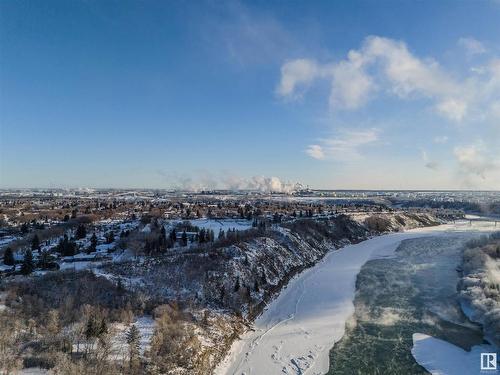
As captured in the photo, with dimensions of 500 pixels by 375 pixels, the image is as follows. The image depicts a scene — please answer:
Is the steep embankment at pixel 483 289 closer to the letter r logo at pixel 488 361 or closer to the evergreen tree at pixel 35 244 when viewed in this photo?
the letter r logo at pixel 488 361

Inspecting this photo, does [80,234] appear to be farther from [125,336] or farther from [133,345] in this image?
[133,345]

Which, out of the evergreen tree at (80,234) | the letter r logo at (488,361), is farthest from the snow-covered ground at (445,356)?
the evergreen tree at (80,234)

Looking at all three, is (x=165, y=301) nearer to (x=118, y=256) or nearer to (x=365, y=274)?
(x=118, y=256)

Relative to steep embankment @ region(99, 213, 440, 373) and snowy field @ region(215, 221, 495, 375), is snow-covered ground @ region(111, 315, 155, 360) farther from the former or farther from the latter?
snowy field @ region(215, 221, 495, 375)

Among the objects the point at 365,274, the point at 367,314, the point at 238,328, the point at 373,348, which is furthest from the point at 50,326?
the point at 365,274

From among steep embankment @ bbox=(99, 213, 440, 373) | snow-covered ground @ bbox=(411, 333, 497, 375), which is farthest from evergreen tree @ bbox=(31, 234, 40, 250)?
snow-covered ground @ bbox=(411, 333, 497, 375)

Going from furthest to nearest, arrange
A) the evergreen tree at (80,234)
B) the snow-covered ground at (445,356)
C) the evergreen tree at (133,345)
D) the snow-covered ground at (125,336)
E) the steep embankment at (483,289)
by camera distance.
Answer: the evergreen tree at (80,234), the steep embankment at (483,289), the snow-covered ground at (445,356), the snow-covered ground at (125,336), the evergreen tree at (133,345)
